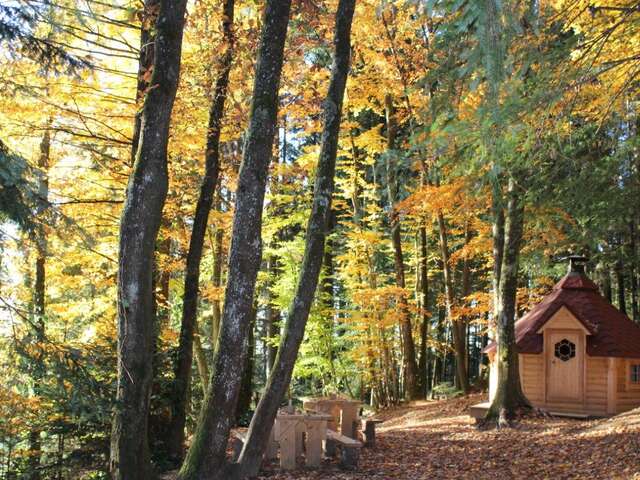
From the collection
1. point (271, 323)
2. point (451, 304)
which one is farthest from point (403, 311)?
point (271, 323)

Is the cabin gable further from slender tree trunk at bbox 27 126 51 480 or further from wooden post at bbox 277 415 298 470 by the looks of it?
slender tree trunk at bbox 27 126 51 480

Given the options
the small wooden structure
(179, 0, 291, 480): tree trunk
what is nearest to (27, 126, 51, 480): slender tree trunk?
(179, 0, 291, 480): tree trunk

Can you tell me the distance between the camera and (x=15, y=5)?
19.6 feet

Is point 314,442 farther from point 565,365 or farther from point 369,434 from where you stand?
point 565,365

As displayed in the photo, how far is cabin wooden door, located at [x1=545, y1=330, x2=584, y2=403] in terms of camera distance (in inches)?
526

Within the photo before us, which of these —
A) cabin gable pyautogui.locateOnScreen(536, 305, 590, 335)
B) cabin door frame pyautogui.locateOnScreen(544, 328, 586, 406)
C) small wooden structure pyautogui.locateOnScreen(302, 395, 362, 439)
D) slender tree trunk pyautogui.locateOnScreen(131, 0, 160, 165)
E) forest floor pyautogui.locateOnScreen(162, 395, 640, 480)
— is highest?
slender tree trunk pyautogui.locateOnScreen(131, 0, 160, 165)

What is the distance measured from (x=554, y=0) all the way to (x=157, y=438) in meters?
10.6

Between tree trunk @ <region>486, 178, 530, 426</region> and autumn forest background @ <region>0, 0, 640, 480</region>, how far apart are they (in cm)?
7

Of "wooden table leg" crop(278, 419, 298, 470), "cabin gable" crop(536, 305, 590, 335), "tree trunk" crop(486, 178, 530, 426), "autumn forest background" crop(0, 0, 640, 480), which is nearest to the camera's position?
"autumn forest background" crop(0, 0, 640, 480)

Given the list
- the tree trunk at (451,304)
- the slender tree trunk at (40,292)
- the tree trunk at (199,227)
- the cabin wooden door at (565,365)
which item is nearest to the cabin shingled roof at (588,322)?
the cabin wooden door at (565,365)

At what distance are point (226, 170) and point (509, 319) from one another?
6.59 m

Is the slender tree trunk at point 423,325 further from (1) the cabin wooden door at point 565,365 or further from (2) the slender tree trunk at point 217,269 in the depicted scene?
(2) the slender tree trunk at point 217,269

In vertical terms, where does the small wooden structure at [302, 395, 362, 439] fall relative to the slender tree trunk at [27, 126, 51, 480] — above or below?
below

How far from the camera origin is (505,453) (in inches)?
378
